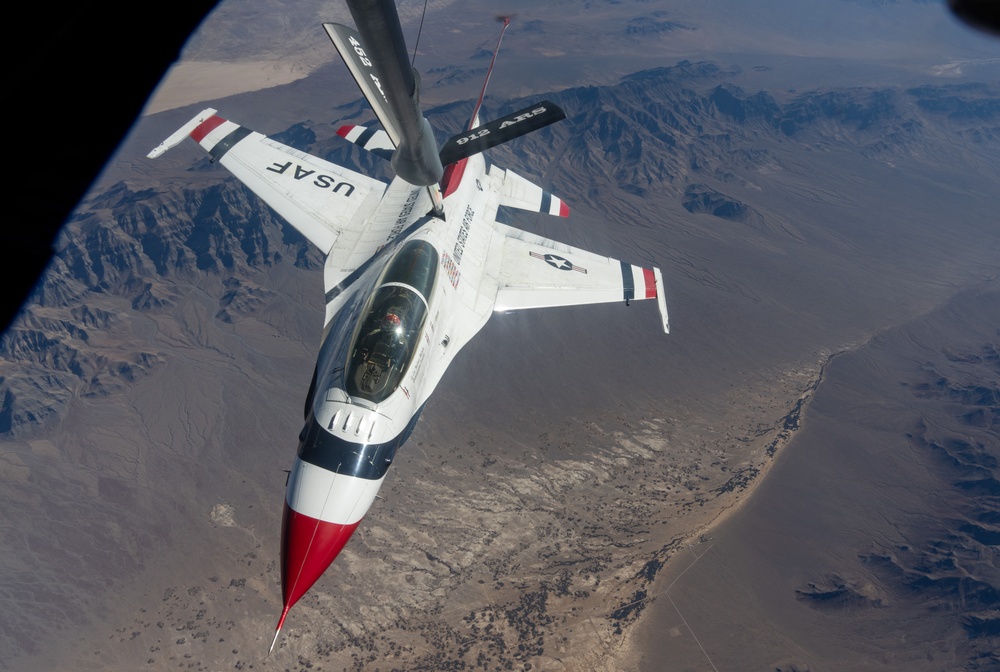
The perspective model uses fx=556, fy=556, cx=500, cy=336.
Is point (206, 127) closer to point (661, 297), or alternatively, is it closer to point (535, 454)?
point (661, 297)

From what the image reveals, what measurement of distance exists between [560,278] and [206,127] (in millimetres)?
19749

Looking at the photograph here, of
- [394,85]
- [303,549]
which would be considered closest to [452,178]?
[394,85]

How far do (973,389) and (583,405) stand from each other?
192 ft

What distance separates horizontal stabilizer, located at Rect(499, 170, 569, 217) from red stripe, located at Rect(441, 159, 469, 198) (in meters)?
3.55

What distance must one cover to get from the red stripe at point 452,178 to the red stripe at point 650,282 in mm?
9819

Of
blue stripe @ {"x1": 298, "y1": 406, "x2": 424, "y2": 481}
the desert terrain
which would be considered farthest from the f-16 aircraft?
the desert terrain

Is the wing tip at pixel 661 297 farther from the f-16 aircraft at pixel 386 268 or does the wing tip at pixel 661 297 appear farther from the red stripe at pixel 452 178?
the red stripe at pixel 452 178

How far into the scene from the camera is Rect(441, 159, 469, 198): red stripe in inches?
1017

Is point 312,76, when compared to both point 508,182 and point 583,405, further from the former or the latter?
point 508,182

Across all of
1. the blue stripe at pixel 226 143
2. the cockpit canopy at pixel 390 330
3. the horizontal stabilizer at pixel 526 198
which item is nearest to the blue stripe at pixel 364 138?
the blue stripe at pixel 226 143

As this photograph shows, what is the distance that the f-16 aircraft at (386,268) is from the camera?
1334 centimetres

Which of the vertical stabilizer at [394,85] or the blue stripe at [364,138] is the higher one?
the vertical stabilizer at [394,85]

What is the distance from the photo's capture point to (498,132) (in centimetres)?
1738

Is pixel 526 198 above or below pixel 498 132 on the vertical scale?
below
